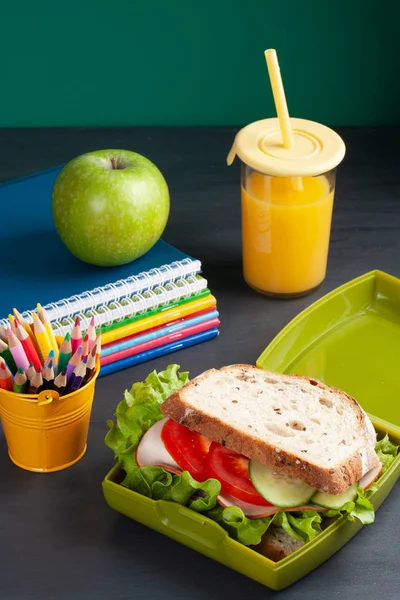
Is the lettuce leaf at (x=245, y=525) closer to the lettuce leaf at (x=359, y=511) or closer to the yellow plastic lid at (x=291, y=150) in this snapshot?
the lettuce leaf at (x=359, y=511)

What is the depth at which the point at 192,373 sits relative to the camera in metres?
1.64

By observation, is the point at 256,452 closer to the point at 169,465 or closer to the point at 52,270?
the point at 169,465

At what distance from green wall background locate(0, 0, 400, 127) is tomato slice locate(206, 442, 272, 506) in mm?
1240

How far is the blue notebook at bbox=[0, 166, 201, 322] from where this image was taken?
1.64 meters

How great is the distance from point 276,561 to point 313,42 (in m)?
1.39

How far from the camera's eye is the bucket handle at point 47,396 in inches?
52.8

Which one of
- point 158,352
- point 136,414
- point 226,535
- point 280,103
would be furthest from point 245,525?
point 280,103

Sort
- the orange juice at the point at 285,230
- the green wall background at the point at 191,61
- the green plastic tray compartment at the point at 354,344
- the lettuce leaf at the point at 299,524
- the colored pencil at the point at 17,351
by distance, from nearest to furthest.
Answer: the lettuce leaf at the point at 299,524 < the colored pencil at the point at 17,351 < the green plastic tray compartment at the point at 354,344 < the orange juice at the point at 285,230 < the green wall background at the point at 191,61

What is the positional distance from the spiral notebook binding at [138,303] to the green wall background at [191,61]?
30.8 inches

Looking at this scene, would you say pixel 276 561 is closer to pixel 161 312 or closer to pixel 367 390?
pixel 367 390

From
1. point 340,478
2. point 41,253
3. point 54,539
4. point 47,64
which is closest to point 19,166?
point 47,64

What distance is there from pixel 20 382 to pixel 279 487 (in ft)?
1.16

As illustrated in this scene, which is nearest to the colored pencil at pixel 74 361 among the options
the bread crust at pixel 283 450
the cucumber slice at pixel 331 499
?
the bread crust at pixel 283 450

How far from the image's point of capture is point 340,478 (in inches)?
48.4
